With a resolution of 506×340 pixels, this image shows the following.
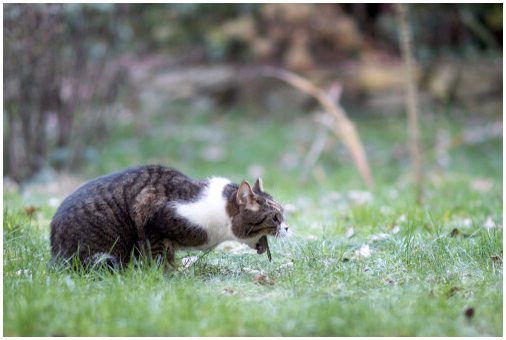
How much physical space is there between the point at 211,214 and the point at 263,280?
1.67ft

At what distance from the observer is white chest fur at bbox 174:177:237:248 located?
A: 12.6 feet

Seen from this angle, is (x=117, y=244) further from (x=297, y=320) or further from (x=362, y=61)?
(x=362, y=61)

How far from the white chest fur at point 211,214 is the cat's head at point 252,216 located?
4 cm

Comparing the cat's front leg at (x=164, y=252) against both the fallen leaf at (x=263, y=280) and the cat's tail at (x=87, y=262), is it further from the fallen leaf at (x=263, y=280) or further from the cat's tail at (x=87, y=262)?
the fallen leaf at (x=263, y=280)

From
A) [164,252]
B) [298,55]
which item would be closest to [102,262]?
[164,252]

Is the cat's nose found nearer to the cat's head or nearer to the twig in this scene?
the cat's head

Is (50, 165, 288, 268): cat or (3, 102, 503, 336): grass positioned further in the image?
(50, 165, 288, 268): cat

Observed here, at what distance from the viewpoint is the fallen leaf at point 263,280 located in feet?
11.7

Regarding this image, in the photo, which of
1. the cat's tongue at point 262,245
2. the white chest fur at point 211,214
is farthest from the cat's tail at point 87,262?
the cat's tongue at point 262,245

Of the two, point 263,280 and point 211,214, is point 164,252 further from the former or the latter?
point 263,280

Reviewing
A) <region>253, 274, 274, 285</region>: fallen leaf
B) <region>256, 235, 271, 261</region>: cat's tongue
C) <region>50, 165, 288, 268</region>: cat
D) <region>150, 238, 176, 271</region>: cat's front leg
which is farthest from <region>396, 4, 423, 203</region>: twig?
<region>150, 238, 176, 271</region>: cat's front leg

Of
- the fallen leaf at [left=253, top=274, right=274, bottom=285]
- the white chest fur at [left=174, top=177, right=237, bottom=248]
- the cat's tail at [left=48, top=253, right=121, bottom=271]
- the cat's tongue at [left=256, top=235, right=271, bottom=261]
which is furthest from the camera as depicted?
the cat's tongue at [left=256, top=235, right=271, bottom=261]

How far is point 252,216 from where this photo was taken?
3.89 m

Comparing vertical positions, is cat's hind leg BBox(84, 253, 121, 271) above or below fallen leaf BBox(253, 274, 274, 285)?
above
